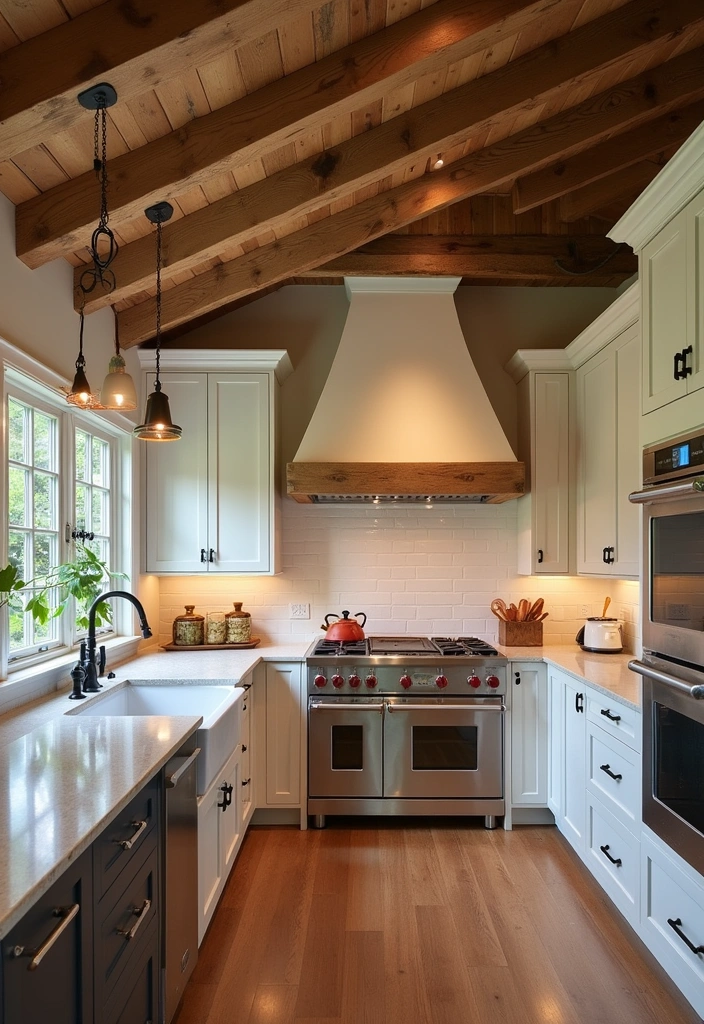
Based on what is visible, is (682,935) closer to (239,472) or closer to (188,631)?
(188,631)

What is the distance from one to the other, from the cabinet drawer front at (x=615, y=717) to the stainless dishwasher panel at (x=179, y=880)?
155 cm

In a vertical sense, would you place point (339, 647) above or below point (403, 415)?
below

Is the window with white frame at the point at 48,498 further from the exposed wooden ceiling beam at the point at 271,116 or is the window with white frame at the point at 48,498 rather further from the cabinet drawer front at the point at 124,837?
the cabinet drawer front at the point at 124,837

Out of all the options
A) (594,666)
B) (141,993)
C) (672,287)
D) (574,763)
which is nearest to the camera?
(141,993)

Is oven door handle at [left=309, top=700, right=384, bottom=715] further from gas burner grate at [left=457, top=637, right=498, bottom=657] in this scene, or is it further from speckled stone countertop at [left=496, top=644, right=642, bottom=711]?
speckled stone countertop at [left=496, top=644, right=642, bottom=711]

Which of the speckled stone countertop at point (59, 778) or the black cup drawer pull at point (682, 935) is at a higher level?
the speckled stone countertop at point (59, 778)

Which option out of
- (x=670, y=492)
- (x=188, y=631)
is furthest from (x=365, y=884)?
(x=670, y=492)

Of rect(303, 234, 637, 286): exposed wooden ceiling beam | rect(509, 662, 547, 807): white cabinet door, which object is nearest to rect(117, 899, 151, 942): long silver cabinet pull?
rect(509, 662, 547, 807): white cabinet door

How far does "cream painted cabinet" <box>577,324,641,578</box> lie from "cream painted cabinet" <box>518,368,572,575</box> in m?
0.08

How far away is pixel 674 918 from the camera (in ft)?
6.66

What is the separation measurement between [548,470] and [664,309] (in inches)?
62.3

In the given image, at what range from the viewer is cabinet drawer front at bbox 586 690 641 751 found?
2.37 m

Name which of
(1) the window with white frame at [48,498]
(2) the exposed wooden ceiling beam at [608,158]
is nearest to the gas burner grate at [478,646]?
(1) the window with white frame at [48,498]

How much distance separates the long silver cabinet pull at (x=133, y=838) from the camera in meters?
1.50
